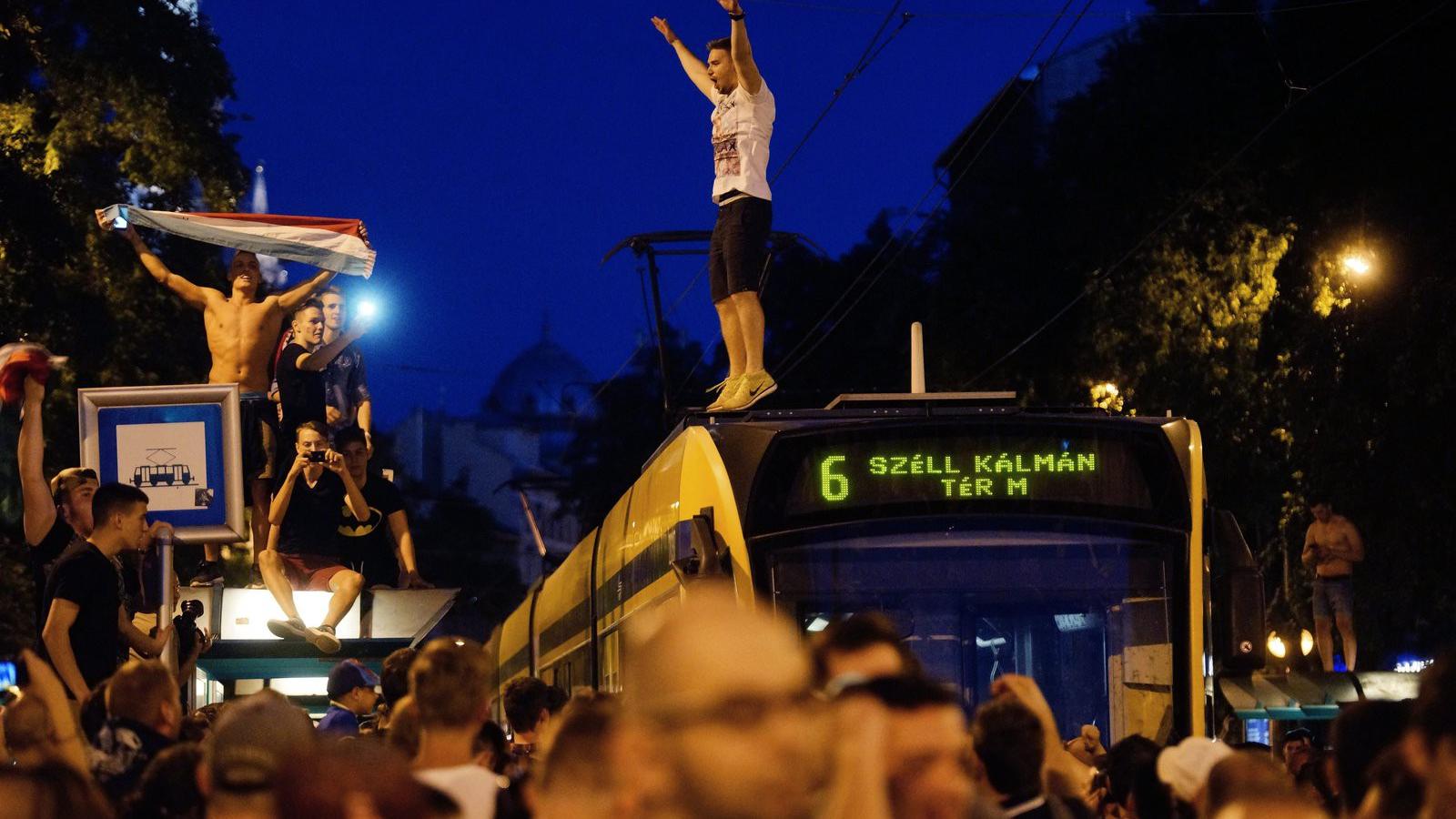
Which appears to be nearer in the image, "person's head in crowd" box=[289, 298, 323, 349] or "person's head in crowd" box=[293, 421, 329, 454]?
"person's head in crowd" box=[293, 421, 329, 454]

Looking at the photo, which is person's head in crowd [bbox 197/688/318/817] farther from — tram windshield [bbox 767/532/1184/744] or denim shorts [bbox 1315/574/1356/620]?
denim shorts [bbox 1315/574/1356/620]

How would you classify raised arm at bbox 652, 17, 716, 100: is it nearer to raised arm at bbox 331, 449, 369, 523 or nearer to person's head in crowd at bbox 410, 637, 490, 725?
raised arm at bbox 331, 449, 369, 523

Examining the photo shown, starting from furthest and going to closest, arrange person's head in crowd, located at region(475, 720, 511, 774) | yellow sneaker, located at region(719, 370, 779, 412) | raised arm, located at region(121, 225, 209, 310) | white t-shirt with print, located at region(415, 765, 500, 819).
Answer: raised arm, located at region(121, 225, 209, 310) < yellow sneaker, located at region(719, 370, 779, 412) < person's head in crowd, located at region(475, 720, 511, 774) < white t-shirt with print, located at region(415, 765, 500, 819)

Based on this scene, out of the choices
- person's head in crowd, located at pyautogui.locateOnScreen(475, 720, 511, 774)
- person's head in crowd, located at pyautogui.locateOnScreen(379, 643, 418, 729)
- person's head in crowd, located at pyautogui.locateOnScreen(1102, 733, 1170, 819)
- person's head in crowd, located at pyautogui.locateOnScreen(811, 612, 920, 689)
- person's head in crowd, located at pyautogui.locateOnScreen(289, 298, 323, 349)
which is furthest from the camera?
person's head in crowd, located at pyautogui.locateOnScreen(289, 298, 323, 349)

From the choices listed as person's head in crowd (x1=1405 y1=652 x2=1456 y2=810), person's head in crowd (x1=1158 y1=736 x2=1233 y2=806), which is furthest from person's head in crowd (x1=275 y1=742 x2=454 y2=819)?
person's head in crowd (x1=1158 y1=736 x2=1233 y2=806)

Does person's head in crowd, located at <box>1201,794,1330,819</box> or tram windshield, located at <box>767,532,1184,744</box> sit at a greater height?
tram windshield, located at <box>767,532,1184,744</box>

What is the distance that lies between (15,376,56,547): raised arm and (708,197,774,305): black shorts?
14.1 ft

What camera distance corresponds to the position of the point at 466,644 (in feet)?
18.1

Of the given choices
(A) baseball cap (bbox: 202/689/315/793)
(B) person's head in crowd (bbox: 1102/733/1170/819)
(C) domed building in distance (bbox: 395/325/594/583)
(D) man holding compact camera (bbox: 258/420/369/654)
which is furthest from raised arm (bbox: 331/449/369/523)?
(C) domed building in distance (bbox: 395/325/594/583)

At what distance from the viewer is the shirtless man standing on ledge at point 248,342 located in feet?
46.2

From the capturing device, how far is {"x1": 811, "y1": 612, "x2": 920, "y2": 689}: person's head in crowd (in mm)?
4008

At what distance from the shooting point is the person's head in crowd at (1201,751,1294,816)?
416 cm

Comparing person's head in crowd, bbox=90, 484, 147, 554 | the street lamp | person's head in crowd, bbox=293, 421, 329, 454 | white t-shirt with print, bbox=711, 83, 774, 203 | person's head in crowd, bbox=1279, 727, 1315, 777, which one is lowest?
person's head in crowd, bbox=1279, 727, 1315, 777

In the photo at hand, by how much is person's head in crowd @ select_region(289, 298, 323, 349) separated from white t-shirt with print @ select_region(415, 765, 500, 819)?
10031 mm
